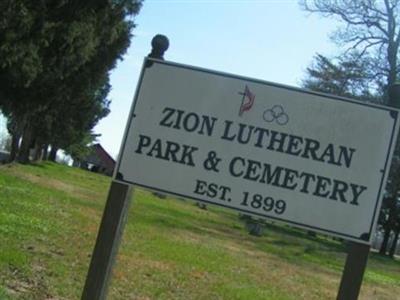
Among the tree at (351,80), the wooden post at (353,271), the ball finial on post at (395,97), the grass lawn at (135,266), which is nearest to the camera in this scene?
the wooden post at (353,271)

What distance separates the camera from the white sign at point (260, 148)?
426 centimetres

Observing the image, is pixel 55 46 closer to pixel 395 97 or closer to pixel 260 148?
pixel 260 148

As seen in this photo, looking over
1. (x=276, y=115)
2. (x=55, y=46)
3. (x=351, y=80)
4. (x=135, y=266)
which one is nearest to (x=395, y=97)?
(x=276, y=115)

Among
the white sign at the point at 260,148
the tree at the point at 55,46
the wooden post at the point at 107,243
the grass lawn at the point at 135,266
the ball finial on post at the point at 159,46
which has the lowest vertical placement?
the grass lawn at the point at 135,266

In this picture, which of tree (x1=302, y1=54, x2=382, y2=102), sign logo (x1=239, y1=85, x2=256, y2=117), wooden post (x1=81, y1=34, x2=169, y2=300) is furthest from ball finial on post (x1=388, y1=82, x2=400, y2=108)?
tree (x1=302, y1=54, x2=382, y2=102)

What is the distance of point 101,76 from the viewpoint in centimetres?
2859

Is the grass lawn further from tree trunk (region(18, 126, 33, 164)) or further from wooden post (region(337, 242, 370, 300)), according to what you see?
tree trunk (region(18, 126, 33, 164))

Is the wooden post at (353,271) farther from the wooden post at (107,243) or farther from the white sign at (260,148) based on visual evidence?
the wooden post at (107,243)

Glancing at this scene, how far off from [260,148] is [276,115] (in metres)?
0.23

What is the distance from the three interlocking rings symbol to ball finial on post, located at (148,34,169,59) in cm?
82

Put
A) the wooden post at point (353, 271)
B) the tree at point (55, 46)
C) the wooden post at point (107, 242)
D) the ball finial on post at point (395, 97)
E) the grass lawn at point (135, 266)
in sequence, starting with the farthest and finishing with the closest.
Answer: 1. the tree at point (55, 46)
2. the grass lawn at point (135, 266)
3. the wooden post at point (107, 242)
4. the ball finial on post at point (395, 97)
5. the wooden post at point (353, 271)

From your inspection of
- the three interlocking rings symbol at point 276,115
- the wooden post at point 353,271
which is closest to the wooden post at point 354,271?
the wooden post at point 353,271

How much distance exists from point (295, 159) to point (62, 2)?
16.6 metres

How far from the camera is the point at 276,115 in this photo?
4383mm
